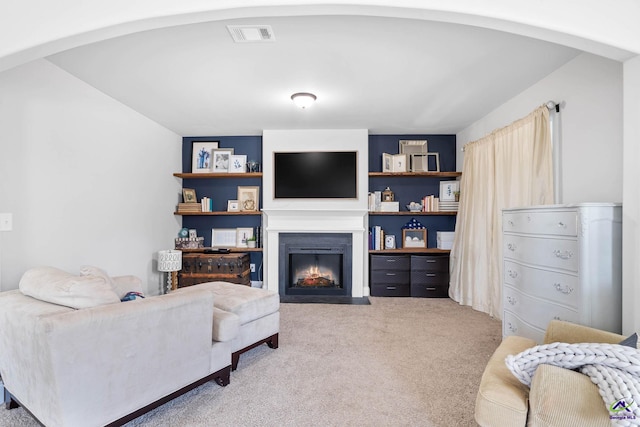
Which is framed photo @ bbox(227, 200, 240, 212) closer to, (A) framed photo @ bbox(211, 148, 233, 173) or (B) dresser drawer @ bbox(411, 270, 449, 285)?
(A) framed photo @ bbox(211, 148, 233, 173)

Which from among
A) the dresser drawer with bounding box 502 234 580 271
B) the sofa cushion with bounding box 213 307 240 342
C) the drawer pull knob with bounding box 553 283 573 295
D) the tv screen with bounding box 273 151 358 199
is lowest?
the sofa cushion with bounding box 213 307 240 342

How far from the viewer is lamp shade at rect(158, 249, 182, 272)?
158 inches

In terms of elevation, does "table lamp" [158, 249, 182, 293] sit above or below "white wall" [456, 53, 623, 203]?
below

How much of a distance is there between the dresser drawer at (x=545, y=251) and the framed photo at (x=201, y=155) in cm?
422

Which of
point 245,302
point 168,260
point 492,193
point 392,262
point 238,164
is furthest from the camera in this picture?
point 238,164

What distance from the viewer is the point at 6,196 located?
2236 mm

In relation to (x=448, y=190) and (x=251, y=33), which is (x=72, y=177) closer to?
(x=251, y=33)

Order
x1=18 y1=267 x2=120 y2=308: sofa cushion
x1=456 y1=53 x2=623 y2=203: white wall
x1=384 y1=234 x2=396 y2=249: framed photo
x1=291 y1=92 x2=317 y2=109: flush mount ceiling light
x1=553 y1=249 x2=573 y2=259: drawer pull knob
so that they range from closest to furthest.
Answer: x1=18 y1=267 x2=120 y2=308: sofa cushion < x1=553 y1=249 x2=573 y2=259: drawer pull knob < x1=456 y1=53 x2=623 y2=203: white wall < x1=291 y1=92 x2=317 y2=109: flush mount ceiling light < x1=384 y1=234 x2=396 y2=249: framed photo

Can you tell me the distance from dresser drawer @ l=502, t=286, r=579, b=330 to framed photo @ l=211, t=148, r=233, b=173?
13.3 feet

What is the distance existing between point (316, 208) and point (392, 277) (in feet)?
4.92

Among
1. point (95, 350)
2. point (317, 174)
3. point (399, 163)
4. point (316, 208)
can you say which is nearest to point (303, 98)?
point (317, 174)

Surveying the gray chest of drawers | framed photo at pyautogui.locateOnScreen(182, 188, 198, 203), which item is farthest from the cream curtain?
framed photo at pyautogui.locateOnScreen(182, 188, 198, 203)

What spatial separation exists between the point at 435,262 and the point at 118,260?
4.04 m

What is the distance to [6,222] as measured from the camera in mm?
2230
